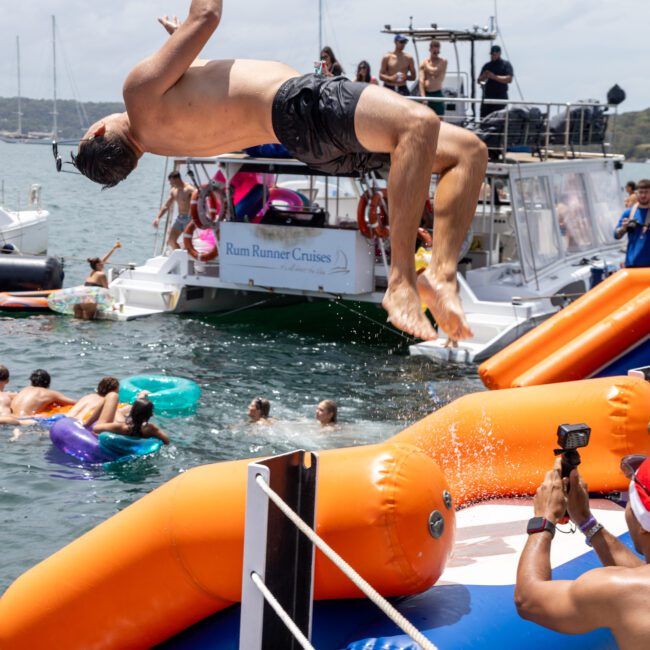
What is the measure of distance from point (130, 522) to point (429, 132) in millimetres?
1962

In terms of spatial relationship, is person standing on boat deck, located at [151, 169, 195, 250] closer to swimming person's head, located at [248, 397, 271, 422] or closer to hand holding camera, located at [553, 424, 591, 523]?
swimming person's head, located at [248, 397, 271, 422]

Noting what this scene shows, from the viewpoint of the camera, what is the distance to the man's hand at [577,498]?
3.55m

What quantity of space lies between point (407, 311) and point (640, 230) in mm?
8339

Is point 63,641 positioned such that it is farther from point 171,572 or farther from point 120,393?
point 120,393

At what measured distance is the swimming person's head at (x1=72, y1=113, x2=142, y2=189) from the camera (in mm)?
4652

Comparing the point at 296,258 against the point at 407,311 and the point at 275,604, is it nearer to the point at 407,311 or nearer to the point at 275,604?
the point at 407,311

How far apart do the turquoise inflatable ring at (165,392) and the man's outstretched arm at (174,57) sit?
7854mm

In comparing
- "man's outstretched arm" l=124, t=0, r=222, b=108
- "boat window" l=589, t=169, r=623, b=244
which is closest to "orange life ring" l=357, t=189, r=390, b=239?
"boat window" l=589, t=169, r=623, b=244

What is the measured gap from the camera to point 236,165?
1733 centimetres

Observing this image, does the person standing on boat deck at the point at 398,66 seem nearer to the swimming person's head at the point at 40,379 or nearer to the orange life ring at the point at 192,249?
the orange life ring at the point at 192,249

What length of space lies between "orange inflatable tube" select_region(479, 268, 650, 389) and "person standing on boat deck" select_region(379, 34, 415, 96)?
365 inches

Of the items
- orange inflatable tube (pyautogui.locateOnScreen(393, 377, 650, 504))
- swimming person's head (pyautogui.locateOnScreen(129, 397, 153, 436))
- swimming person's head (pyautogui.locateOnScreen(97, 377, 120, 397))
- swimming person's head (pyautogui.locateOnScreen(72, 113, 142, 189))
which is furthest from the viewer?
swimming person's head (pyautogui.locateOnScreen(97, 377, 120, 397))

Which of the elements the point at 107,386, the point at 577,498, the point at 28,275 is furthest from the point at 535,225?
the point at 577,498

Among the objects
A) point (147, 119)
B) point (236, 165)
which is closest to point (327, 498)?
point (147, 119)
